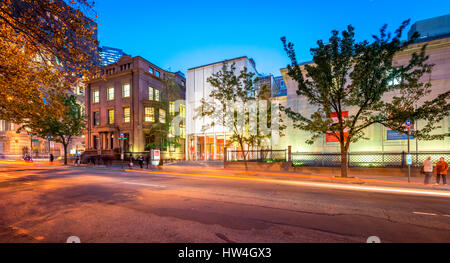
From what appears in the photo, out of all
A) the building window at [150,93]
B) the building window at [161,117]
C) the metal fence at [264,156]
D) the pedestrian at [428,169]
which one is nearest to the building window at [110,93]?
the building window at [150,93]

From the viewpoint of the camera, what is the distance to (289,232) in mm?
3988

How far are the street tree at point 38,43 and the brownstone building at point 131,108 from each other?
62.9 ft

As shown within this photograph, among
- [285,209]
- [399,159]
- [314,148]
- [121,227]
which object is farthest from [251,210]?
[314,148]

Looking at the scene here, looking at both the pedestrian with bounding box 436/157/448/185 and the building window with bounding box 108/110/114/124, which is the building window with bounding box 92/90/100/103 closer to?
the building window with bounding box 108/110/114/124

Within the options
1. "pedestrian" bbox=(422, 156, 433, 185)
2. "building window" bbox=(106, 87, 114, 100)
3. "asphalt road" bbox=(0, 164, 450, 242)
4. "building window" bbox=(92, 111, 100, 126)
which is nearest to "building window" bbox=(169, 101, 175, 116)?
"building window" bbox=(106, 87, 114, 100)

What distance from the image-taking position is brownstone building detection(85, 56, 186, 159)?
1146 inches

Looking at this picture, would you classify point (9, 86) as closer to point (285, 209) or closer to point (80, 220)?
point (80, 220)

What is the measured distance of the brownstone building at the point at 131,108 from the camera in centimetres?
2911

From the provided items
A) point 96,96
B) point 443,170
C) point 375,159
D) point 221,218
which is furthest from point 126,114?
point 443,170

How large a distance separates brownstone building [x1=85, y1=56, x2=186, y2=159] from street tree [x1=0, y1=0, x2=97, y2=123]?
62.9ft

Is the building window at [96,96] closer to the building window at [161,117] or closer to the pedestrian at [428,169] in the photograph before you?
the building window at [161,117]

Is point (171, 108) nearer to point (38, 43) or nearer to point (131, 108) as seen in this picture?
point (131, 108)

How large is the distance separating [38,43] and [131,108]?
2419 centimetres

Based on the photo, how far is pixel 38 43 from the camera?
6.96 meters
